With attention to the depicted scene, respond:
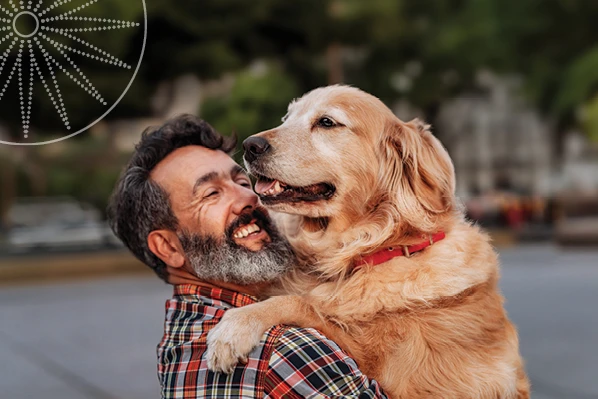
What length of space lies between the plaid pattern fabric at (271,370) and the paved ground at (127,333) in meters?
4.41

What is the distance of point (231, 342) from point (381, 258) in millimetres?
700

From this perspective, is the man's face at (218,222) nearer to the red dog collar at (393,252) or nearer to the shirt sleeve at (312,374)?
the red dog collar at (393,252)

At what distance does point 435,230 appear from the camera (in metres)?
2.68

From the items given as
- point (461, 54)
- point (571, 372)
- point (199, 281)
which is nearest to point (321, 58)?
point (461, 54)

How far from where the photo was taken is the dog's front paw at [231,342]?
87.9 inches

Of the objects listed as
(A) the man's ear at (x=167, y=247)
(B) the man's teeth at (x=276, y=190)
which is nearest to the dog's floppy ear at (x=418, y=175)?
(B) the man's teeth at (x=276, y=190)

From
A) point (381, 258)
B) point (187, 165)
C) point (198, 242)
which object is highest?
point (187, 165)

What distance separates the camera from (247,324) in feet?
7.64

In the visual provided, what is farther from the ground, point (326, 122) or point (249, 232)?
point (326, 122)

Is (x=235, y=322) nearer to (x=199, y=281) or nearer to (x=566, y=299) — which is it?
(x=199, y=281)

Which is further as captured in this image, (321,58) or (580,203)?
(321,58)

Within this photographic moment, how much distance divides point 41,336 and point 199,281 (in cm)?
772

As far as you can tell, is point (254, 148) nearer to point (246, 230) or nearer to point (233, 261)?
point (246, 230)

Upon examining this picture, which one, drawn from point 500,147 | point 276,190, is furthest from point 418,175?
point 500,147
